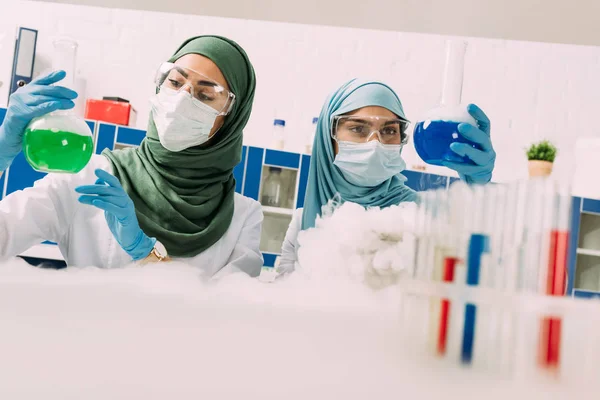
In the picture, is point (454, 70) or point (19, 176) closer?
point (454, 70)

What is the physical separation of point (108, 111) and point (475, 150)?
262 cm

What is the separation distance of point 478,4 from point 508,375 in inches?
11.5

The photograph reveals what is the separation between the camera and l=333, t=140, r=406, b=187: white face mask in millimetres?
1427

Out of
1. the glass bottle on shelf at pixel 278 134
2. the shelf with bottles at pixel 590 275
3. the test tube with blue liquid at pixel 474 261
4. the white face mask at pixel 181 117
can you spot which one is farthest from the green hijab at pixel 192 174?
the shelf with bottles at pixel 590 275

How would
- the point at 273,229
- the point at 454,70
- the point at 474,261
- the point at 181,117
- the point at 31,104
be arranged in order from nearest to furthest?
1. the point at 474,261
2. the point at 454,70
3. the point at 31,104
4. the point at 181,117
5. the point at 273,229

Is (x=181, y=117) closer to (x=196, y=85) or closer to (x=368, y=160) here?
(x=196, y=85)

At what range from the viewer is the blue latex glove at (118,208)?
3.16ft

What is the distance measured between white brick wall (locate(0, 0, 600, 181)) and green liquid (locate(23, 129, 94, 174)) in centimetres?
264

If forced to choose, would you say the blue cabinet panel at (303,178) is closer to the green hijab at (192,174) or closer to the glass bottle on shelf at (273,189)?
the glass bottle on shelf at (273,189)

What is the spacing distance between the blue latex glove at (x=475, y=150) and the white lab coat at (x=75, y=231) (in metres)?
0.59

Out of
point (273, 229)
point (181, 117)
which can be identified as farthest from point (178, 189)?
point (273, 229)

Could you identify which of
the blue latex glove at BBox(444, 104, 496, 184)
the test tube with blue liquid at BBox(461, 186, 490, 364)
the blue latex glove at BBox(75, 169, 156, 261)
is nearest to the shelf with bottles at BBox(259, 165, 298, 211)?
the blue latex glove at BBox(75, 169, 156, 261)

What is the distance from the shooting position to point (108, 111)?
3104mm

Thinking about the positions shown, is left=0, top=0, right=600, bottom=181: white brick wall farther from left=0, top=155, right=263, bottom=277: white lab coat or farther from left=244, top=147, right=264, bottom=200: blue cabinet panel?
left=0, top=155, right=263, bottom=277: white lab coat
